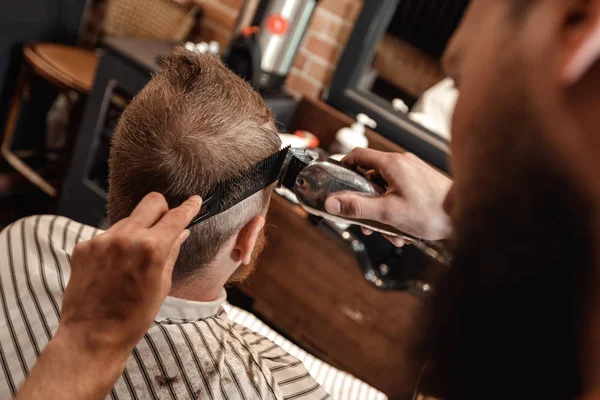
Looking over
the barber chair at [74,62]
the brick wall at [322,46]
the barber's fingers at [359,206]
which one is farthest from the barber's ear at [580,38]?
the barber chair at [74,62]

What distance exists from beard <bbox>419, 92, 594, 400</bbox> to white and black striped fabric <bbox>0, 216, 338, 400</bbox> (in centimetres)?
60

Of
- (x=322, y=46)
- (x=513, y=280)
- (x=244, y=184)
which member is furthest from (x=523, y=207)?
(x=322, y=46)

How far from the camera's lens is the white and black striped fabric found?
1.03 metres

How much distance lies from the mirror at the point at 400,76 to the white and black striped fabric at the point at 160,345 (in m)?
1.30

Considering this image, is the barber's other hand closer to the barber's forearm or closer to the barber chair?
the barber's forearm

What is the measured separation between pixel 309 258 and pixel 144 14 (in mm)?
1615

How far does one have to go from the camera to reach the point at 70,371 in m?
0.67

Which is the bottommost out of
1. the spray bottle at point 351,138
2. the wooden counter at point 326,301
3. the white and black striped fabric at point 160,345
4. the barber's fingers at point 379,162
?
the wooden counter at point 326,301

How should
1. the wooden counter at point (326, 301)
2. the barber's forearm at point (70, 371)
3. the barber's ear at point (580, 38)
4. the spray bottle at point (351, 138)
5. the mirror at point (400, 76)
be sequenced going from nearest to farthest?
the barber's ear at point (580, 38) < the barber's forearm at point (70, 371) < the wooden counter at point (326, 301) < the spray bottle at point (351, 138) < the mirror at point (400, 76)

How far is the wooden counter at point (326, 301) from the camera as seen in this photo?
6.66 ft

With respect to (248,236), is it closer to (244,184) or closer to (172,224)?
(244,184)

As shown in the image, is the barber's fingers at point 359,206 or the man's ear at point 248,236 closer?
the barber's fingers at point 359,206

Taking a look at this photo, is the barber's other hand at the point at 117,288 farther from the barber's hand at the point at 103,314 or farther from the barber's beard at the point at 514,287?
the barber's beard at the point at 514,287

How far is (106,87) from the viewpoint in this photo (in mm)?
2219
